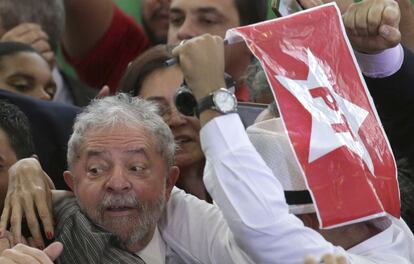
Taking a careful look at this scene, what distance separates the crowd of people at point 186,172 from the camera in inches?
104

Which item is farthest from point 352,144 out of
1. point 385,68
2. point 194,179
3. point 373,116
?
point 194,179

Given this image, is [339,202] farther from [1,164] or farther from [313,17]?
[1,164]

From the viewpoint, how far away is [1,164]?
3.25 metres

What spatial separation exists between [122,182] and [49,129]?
31.5 inches

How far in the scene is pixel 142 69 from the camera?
3711 millimetres

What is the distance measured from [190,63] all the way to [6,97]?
3.26 ft

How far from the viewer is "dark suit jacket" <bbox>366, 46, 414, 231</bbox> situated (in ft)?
10.6

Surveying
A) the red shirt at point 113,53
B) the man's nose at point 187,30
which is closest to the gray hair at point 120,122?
the man's nose at point 187,30

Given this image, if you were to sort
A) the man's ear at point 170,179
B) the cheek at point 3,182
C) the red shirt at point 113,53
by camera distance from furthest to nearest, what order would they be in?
the red shirt at point 113,53
the cheek at point 3,182
the man's ear at point 170,179

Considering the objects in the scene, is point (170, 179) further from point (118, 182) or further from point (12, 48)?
point (12, 48)

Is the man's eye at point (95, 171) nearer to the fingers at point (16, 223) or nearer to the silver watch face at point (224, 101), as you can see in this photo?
the fingers at point (16, 223)

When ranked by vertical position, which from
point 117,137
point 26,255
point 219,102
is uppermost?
point 219,102

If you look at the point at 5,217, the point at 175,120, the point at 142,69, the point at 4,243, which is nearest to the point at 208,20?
the point at 142,69

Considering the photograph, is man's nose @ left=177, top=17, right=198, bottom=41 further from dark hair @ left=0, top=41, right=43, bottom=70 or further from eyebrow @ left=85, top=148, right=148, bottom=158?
eyebrow @ left=85, top=148, right=148, bottom=158
